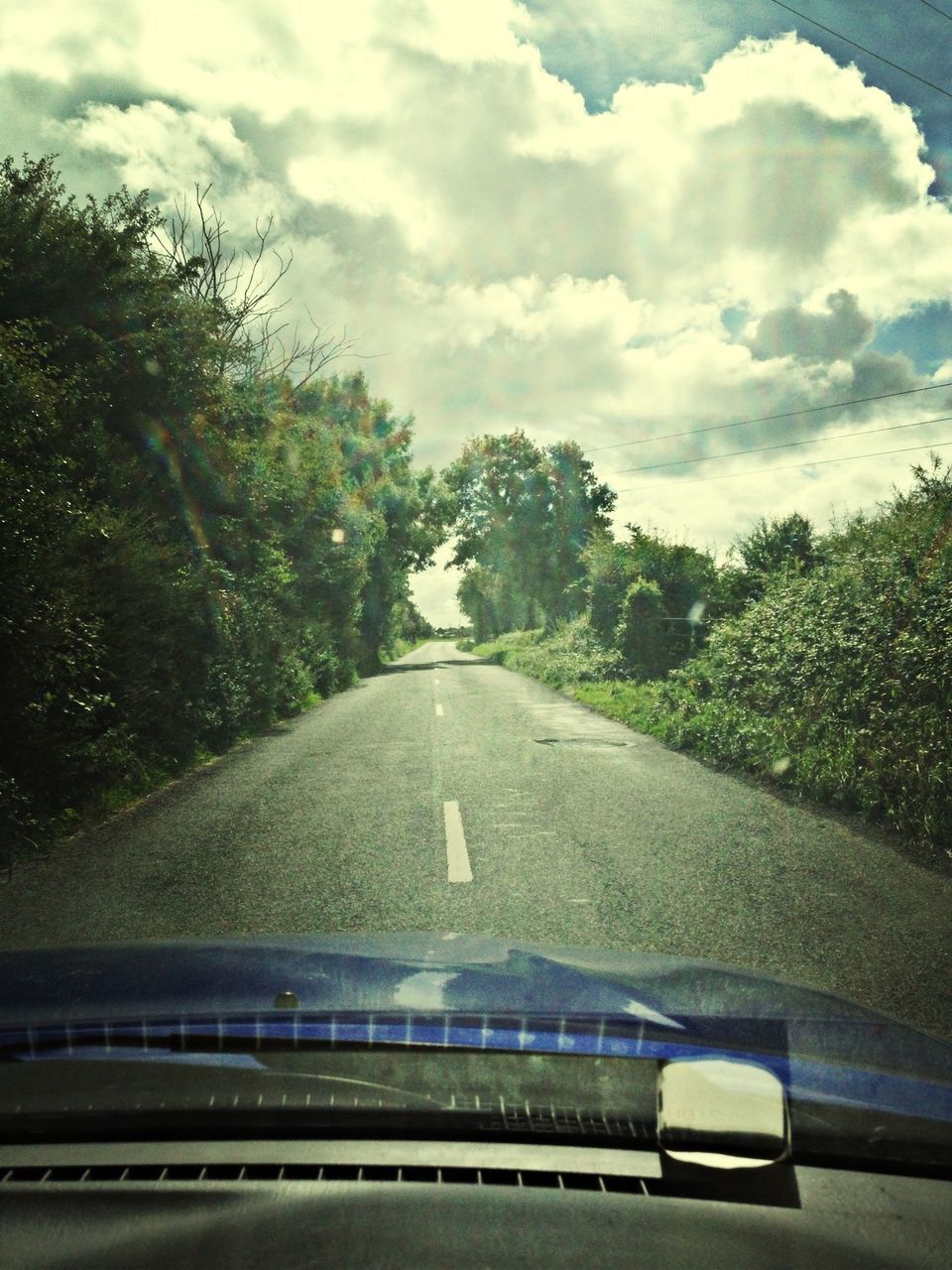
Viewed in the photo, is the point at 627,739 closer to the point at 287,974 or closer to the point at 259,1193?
the point at 287,974

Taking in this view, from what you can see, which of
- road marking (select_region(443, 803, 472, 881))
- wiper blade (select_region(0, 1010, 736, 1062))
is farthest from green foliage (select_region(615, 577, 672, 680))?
wiper blade (select_region(0, 1010, 736, 1062))

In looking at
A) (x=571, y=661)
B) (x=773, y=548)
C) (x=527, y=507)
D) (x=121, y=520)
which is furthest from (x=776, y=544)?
(x=527, y=507)

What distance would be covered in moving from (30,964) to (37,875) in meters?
4.14

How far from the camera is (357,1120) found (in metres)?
1.86

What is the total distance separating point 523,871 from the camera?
629 centimetres

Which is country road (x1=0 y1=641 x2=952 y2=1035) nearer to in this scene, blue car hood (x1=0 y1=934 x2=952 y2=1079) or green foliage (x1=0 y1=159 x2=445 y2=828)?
green foliage (x1=0 y1=159 x2=445 y2=828)

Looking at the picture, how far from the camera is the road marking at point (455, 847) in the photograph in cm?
620

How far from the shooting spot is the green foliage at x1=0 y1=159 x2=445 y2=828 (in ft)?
25.3

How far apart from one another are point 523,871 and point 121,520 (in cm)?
627

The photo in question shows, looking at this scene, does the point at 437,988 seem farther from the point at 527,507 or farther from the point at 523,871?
the point at 527,507

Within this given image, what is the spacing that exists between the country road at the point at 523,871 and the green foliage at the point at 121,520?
933 millimetres

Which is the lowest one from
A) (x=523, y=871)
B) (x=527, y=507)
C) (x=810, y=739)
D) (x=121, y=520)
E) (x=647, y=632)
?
(x=523, y=871)

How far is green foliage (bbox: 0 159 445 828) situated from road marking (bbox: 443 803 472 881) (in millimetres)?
3367

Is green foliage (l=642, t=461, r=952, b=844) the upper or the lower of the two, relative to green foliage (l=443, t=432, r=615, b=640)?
lower
